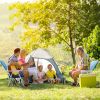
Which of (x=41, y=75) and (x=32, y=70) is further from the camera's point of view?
(x=41, y=75)

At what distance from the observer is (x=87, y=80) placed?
1274 centimetres

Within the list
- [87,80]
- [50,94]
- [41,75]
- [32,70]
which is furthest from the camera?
[41,75]

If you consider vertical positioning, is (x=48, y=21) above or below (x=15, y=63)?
above

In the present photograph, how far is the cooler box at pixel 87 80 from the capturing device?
41.6ft

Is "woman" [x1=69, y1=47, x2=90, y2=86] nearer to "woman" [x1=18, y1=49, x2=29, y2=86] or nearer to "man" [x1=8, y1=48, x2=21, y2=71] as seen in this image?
"woman" [x1=18, y1=49, x2=29, y2=86]

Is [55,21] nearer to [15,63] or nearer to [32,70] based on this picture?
[32,70]

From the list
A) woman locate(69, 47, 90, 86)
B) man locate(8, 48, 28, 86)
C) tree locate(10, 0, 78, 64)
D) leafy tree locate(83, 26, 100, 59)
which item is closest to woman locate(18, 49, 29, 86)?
man locate(8, 48, 28, 86)

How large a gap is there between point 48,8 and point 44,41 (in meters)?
2.80

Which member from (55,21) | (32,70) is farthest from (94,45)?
(32,70)

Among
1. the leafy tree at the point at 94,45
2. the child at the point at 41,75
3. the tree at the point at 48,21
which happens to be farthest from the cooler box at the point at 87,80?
the tree at the point at 48,21

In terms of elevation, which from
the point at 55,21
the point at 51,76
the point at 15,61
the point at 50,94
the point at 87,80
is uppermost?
the point at 55,21

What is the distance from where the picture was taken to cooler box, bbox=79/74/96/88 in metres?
12.7

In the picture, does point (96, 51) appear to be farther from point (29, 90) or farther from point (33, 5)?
point (29, 90)

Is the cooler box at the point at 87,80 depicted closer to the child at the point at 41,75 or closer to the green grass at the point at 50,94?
the green grass at the point at 50,94
